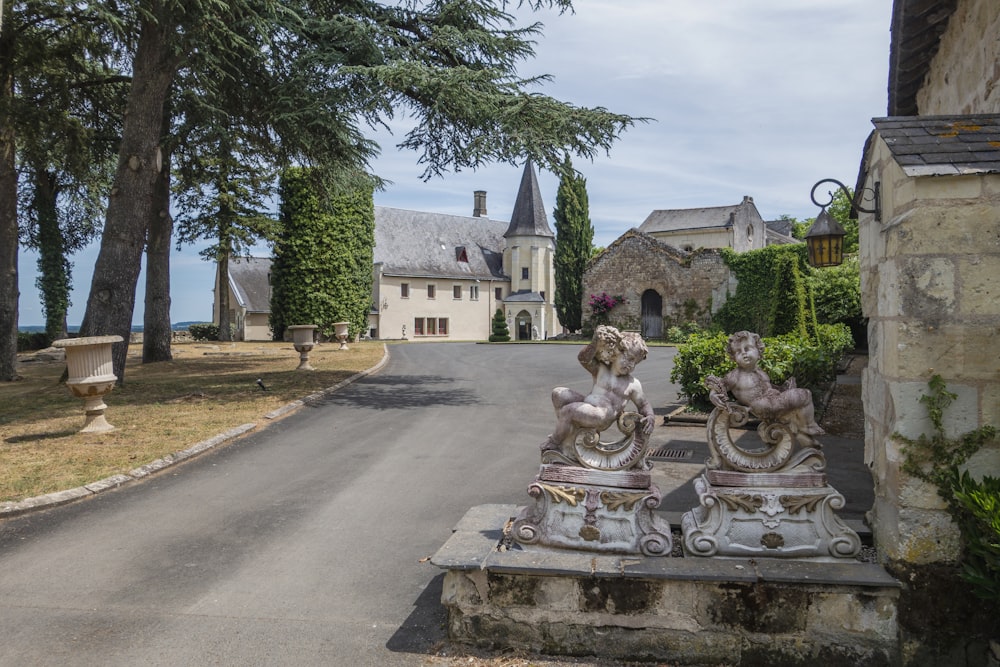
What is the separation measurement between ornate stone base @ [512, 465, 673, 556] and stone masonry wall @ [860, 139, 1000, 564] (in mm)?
1339

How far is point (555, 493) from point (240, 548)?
9.45 ft

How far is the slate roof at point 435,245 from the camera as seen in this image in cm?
4647

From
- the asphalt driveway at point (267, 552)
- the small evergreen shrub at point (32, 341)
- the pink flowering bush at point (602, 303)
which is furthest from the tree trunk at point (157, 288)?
the pink flowering bush at point (602, 303)

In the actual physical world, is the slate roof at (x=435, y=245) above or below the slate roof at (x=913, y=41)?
above

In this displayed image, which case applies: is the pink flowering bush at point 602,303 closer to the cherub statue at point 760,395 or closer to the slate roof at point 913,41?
the slate roof at point 913,41

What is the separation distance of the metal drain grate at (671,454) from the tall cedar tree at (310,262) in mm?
26022

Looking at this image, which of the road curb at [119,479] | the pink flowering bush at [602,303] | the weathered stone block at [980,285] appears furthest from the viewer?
the pink flowering bush at [602,303]

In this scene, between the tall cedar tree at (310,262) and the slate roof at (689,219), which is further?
the slate roof at (689,219)

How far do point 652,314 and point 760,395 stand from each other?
32.2 meters

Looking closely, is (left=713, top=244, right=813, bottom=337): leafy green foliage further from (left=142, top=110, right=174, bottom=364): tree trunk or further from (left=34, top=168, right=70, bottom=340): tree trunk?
(left=34, top=168, right=70, bottom=340): tree trunk

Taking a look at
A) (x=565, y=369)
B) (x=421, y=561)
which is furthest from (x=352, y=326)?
(x=421, y=561)

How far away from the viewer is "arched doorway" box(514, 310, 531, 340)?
1901 inches

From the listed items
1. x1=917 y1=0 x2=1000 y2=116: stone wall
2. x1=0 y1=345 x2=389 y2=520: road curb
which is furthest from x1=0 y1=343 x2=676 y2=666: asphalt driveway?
x1=917 y1=0 x2=1000 y2=116: stone wall

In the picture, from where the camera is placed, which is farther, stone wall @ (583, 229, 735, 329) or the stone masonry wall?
stone wall @ (583, 229, 735, 329)
